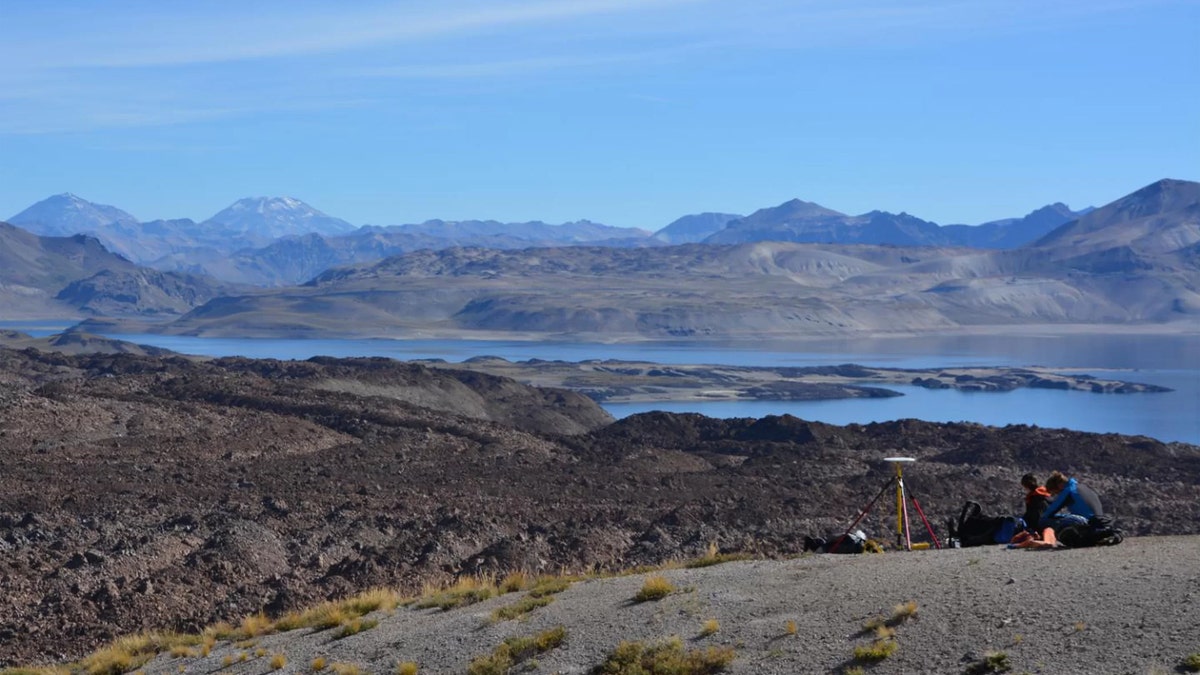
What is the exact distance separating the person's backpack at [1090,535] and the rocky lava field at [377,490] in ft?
22.1

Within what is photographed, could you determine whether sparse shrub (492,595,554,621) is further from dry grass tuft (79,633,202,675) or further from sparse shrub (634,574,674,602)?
dry grass tuft (79,633,202,675)

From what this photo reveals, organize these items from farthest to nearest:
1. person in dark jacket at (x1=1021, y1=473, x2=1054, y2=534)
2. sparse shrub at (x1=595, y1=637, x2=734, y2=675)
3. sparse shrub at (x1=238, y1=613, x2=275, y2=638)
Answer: sparse shrub at (x1=238, y1=613, x2=275, y2=638), person in dark jacket at (x1=1021, y1=473, x2=1054, y2=534), sparse shrub at (x1=595, y1=637, x2=734, y2=675)

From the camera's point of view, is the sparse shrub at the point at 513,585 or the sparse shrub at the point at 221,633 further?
the sparse shrub at the point at 221,633

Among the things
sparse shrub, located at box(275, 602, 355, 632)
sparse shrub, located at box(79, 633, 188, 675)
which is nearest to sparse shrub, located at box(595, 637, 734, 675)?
sparse shrub, located at box(275, 602, 355, 632)

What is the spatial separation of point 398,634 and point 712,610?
2.63 meters

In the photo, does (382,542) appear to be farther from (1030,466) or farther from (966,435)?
(966,435)

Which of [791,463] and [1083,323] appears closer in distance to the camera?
[791,463]

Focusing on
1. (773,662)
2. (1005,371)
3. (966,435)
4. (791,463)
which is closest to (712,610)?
(773,662)

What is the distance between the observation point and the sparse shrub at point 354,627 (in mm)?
11281

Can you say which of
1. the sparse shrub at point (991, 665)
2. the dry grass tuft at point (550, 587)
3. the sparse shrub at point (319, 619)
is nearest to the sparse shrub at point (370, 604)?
the sparse shrub at point (319, 619)

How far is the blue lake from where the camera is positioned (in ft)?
243

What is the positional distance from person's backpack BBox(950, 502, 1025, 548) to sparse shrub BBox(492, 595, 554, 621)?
342 centimetres

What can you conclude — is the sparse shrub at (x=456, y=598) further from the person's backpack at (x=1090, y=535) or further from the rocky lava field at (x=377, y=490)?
the rocky lava field at (x=377, y=490)

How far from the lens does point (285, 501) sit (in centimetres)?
2378
